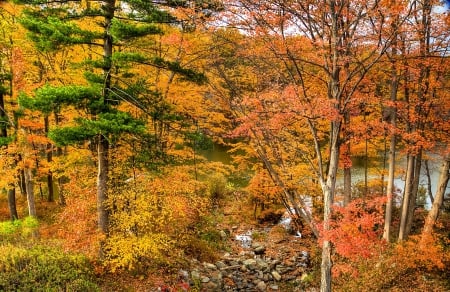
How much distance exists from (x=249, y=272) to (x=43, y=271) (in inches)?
330

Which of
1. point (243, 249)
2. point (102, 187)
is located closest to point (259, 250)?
point (243, 249)

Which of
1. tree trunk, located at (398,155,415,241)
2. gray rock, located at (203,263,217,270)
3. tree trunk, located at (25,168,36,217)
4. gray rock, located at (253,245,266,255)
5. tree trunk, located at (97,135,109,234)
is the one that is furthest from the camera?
gray rock, located at (253,245,266,255)

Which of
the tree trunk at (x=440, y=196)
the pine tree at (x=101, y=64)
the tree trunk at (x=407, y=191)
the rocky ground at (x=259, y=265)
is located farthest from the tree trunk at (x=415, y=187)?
the pine tree at (x=101, y=64)

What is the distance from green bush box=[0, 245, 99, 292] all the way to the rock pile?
3.98 m

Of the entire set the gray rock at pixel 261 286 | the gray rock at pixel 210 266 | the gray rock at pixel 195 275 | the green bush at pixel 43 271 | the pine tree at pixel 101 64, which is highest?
the pine tree at pixel 101 64

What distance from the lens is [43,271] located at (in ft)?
32.5

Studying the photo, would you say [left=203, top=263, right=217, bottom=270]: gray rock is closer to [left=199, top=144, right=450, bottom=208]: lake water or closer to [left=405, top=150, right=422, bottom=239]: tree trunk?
[left=199, top=144, right=450, bottom=208]: lake water

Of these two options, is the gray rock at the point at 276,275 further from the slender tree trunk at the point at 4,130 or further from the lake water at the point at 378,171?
the slender tree trunk at the point at 4,130

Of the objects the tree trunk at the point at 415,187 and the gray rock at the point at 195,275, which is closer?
the gray rock at the point at 195,275

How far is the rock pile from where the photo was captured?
516 inches

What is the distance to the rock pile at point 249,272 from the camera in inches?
516

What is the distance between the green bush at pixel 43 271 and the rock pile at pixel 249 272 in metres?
3.98

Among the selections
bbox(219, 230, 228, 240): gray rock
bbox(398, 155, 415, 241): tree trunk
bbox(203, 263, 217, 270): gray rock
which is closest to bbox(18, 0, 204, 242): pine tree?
bbox(203, 263, 217, 270): gray rock

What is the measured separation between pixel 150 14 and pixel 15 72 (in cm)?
773
